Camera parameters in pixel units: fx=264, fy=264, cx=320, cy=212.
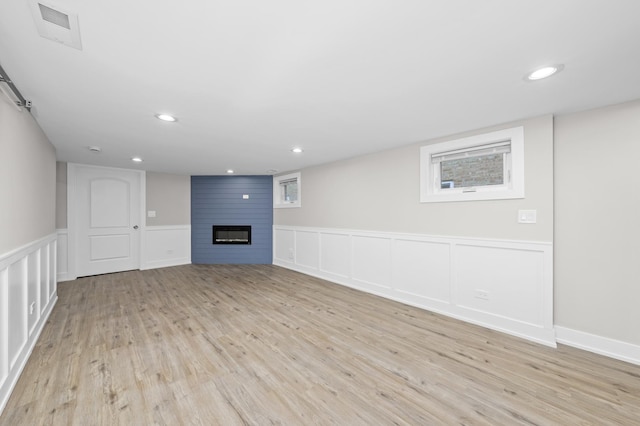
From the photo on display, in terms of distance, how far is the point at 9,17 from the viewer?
1271 mm

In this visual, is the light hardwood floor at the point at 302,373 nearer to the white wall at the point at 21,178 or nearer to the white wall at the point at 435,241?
the white wall at the point at 435,241

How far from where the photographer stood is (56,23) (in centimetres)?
132

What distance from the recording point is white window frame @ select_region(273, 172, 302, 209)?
19.0 feet

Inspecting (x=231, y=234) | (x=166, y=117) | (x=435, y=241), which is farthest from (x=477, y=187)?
(x=231, y=234)

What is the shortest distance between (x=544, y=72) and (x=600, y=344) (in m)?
2.47

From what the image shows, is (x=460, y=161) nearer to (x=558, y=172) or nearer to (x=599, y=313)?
(x=558, y=172)

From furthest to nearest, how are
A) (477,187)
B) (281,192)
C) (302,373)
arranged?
(281,192) < (477,187) < (302,373)

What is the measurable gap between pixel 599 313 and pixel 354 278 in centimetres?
288

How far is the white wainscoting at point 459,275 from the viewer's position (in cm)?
268

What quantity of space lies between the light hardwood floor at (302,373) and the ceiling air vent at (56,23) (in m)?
2.21

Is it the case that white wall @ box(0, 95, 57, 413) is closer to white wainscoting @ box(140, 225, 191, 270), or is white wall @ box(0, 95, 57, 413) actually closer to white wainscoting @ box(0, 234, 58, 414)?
white wainscoting @ box(0, 234, 58, 414)

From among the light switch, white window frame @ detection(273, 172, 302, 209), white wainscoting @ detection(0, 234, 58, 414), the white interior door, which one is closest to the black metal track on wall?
white wainscoting @ detection(0, 234, 58, 414)

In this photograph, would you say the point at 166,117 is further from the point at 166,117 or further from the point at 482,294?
the point at 482,294

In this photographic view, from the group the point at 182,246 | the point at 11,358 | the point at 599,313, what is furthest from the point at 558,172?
the point at 182,246
